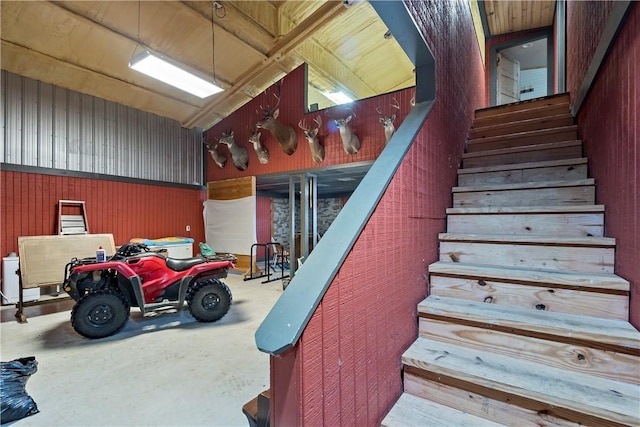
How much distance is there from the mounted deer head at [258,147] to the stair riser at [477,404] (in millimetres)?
5780

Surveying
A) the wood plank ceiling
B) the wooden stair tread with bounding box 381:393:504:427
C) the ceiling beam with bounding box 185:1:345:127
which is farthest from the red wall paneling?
the wooden stair tread with bounding box 381:393:504:427

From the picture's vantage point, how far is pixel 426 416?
1.17 meters

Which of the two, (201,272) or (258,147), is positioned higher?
(258,147)

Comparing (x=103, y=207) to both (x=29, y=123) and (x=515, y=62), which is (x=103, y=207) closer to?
(x=29, y=123)

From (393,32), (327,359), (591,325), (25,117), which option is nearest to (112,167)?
(25,117)

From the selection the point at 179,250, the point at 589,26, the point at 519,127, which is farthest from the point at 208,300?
the point at 589,26

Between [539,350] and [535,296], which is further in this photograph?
[535,296]

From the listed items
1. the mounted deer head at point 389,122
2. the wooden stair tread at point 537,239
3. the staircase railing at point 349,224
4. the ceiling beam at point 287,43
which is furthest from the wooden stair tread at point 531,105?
the ceiling beam at point 287,43

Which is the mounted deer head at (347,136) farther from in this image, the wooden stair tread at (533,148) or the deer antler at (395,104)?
the wooden stair tread at (533,148)

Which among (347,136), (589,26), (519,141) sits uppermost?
(347,136)

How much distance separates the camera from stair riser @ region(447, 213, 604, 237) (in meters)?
1.64

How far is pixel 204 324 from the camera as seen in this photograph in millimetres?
3361

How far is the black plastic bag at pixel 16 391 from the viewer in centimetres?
173

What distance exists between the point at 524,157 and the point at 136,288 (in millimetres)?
3994
